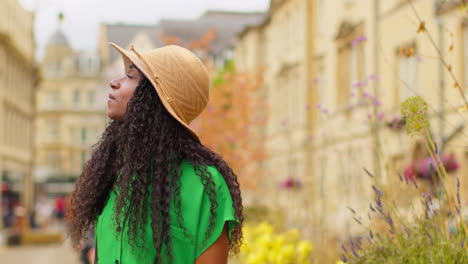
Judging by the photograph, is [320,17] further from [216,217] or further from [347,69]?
[216,217]

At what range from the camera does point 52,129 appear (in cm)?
10356

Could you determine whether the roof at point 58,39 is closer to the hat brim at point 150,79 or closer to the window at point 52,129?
the window at point 52,129

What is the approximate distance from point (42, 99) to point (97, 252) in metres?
103

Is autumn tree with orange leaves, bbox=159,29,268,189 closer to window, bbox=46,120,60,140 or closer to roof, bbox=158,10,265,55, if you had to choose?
roof, bbox=158,10,265,55

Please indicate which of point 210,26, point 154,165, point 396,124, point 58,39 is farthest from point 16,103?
point 58,39

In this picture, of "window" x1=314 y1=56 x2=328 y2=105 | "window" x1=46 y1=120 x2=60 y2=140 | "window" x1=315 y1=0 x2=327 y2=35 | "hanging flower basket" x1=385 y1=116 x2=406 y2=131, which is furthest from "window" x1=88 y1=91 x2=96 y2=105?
"hanging flower basket" x1=385 y1=116 x2=406 y2=131

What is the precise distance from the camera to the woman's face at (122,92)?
283 cm

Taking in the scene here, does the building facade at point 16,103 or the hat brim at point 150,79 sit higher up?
the building facade at point 16,103

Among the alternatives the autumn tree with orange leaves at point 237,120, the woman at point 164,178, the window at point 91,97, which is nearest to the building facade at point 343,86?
the autumn tree with orange leaves at point 237,120

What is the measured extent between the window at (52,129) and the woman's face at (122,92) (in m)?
102

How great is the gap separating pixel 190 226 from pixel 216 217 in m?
0.08

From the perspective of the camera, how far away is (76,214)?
3.08 metres

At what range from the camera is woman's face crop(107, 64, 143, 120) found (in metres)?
2.83

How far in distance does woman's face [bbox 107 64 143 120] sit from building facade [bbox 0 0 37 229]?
38.3 meters
